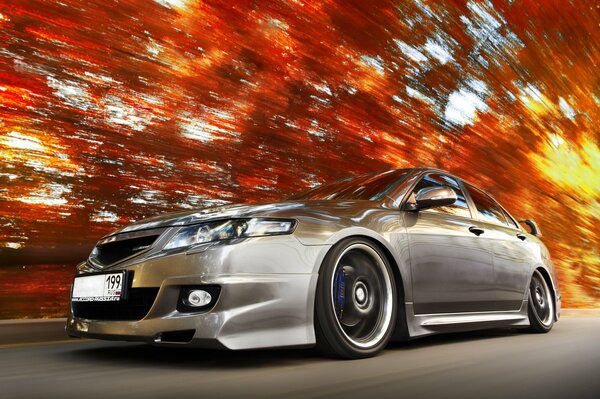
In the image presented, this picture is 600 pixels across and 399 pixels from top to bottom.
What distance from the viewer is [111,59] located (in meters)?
6.91

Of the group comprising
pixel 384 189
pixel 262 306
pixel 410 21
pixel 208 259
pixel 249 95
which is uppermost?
pixel 410 21

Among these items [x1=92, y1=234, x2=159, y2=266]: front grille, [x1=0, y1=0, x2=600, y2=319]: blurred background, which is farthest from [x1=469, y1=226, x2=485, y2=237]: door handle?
[x1=0, y1=0, x2=600, y2=319]: blurred background

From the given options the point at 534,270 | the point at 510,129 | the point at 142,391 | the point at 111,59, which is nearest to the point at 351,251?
the point at 142,391

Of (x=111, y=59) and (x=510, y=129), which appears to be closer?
(x=111, y=59)

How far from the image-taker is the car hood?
3.88 meters

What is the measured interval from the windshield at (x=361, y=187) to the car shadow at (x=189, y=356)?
1175mm

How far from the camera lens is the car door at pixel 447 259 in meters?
4.66

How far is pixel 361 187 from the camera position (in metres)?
5.11

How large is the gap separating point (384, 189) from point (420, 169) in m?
0.52

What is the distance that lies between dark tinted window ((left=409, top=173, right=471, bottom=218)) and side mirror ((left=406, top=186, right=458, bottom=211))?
0.21 m

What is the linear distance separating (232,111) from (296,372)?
15.4 ft

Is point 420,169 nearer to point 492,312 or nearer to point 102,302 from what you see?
point 492,312

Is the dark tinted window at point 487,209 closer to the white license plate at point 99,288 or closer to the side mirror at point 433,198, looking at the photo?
the side mirror at point 433,198

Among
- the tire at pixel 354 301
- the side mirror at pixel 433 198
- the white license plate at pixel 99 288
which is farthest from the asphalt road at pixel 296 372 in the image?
the side mirror at pixel 433 198
